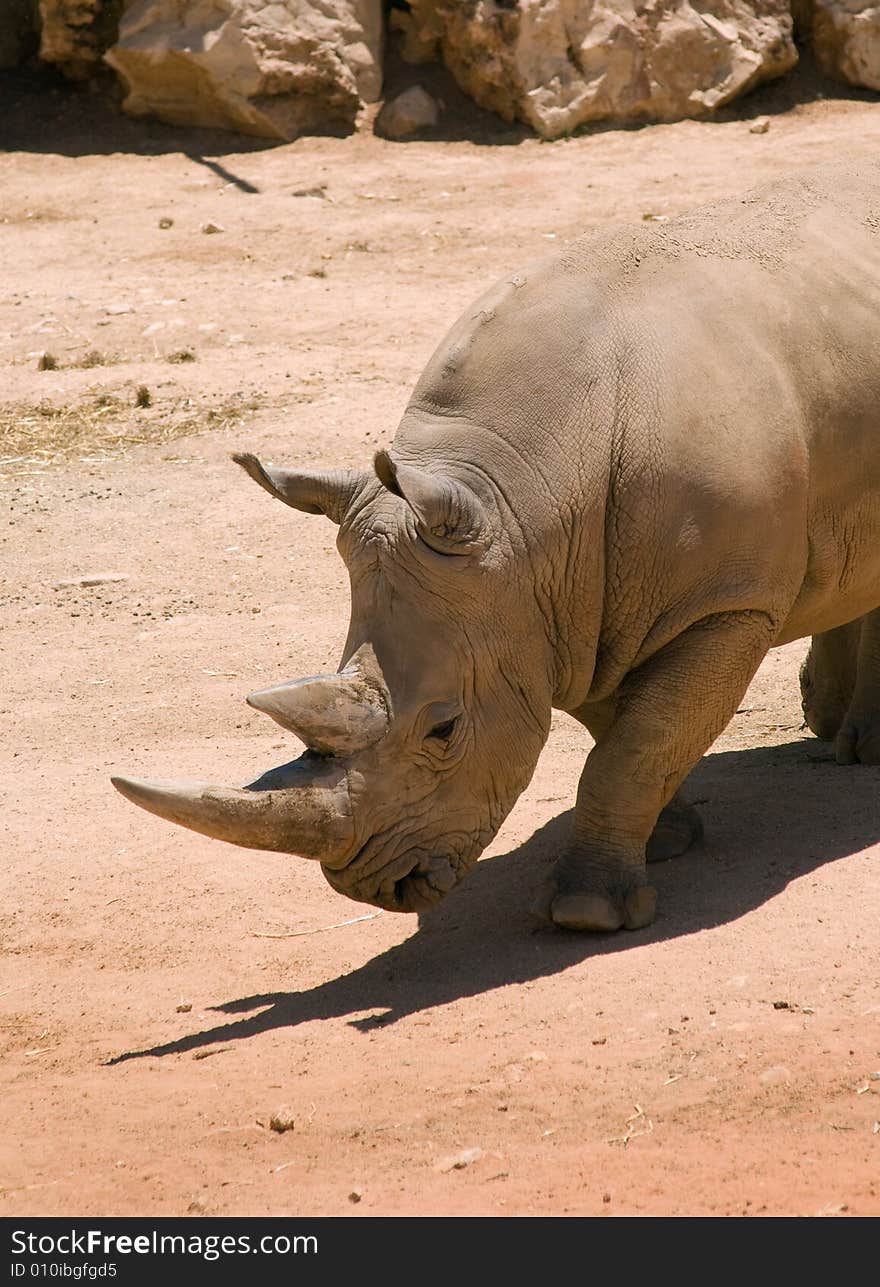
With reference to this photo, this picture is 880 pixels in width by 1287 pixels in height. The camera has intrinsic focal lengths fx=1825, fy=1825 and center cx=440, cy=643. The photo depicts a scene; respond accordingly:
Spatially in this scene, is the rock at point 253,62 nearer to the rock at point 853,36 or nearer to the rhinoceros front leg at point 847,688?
the rock at point 853,36

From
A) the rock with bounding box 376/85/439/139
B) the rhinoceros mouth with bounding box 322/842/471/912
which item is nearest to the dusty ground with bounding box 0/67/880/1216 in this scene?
the rhinoceros mouth with bounding box 322/842/471/912

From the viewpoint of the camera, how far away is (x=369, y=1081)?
5488mm

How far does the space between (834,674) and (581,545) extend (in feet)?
8.88

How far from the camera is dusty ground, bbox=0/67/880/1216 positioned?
4.93 meters

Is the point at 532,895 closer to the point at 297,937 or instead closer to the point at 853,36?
the point at 297,937

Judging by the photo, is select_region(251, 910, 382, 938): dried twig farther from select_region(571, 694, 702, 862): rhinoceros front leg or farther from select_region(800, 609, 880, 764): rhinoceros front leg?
select_region(800, 609, 880, 764): rhinoceros front leg

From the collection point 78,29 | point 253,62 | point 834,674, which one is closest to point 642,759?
point 834,674

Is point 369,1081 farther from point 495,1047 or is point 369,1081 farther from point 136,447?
point 136,447

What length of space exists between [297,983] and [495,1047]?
4.08ft

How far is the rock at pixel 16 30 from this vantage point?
21.5 m

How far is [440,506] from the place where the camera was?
18.9 feet

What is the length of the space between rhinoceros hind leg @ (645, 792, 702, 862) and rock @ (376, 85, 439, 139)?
1439cm

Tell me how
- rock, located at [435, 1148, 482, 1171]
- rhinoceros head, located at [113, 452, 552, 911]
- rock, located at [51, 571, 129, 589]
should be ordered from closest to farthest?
1. rock, located at [435, 1148, 482, 1171]
2. rhinoceros head, located at [113, 452, 552, 911]
3. rock, located at [51, 571, 129, 589]

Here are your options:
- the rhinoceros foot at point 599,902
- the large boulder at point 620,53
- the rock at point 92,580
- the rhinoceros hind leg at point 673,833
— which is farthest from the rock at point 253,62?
the rhinoceros foot at point 599,902
